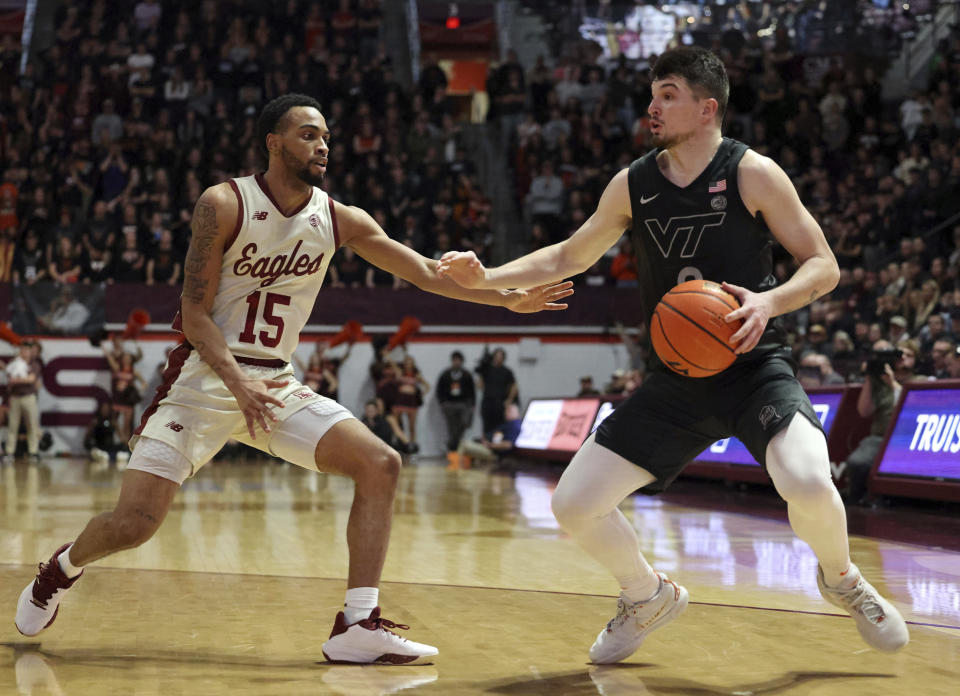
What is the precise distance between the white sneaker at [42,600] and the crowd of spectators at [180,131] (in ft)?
50.3

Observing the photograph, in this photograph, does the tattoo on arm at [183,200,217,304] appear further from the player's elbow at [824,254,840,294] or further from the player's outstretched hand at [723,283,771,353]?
the player's elbow at [824,254,840,294]

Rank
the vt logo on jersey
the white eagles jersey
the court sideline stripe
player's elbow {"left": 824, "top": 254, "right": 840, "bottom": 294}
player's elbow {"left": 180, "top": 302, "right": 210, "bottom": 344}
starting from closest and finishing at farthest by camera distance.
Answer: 1. player's elbow {"left": 824, "top": 254, "right": 840, "bottom": 294}
2. the vt logo on jersey
3. player's elbow {"left": 180, "top": 302, "right": 210, "bottom": 344}
4. the white eagles jersey
5. the court sideline stripe

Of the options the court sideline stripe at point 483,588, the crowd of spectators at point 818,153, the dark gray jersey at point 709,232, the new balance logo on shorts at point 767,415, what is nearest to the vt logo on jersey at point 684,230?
the dark gray jersey at point 709,232

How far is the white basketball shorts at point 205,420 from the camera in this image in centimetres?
464

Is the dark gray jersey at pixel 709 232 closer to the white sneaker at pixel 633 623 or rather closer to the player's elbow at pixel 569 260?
the player's elbow at pixel 569 260

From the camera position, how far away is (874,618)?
4.24 meters

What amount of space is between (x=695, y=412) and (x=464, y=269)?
111cm

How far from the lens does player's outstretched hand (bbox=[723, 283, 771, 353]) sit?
3879 millimetres

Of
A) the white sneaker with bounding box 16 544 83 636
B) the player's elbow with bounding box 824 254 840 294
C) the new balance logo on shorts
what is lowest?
the white sneaker with bounding box 16 544 83 636

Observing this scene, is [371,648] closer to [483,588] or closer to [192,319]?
[192,319]

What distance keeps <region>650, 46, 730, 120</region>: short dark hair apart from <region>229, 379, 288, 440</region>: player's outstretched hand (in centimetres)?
196

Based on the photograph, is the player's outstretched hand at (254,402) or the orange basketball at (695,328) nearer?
the orange basketball at (695,328)

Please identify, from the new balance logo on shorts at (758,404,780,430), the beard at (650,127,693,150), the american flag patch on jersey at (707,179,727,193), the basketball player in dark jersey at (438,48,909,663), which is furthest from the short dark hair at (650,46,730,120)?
the new balance logo on shorts at (758,404,780,430)

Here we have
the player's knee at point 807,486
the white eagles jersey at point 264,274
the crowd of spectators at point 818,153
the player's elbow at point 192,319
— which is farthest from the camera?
the crowd of spectators at point 818,153
